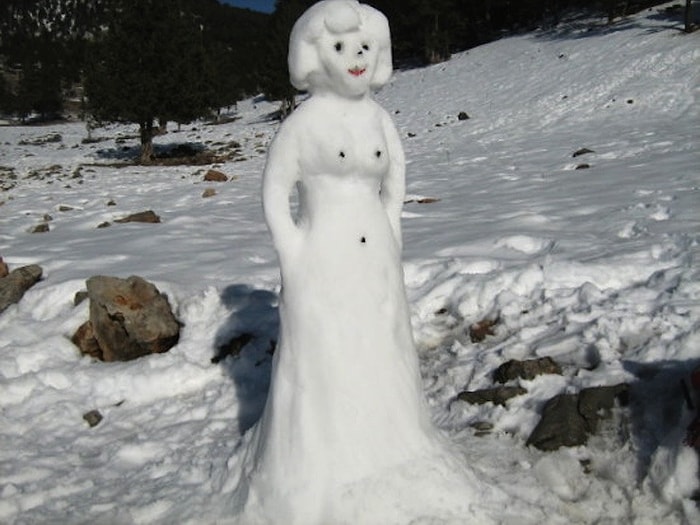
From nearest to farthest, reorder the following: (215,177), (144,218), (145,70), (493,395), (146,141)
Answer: (493,395) → (144,218) → (215,177) → (145,70) → (146,141)

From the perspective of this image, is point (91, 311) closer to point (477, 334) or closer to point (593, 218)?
point (477, 334)

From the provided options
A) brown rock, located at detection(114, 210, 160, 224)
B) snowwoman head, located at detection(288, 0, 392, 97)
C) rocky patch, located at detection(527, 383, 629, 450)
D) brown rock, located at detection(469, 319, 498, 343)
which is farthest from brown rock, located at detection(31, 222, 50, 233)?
rocky patch, located at detection(527, 383, 629, 450)

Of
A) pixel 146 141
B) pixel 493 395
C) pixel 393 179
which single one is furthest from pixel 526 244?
pixel 146 141

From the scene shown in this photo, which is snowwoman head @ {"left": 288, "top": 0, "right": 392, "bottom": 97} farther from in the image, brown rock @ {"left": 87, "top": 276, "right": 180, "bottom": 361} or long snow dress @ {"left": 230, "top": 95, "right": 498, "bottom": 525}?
brown rock @ {"left": 87, "top": 276, "right": 180, "bottom": 361}

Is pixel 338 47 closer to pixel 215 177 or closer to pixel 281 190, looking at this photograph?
pixel 281 190

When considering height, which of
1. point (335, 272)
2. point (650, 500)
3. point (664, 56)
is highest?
point (664, 56)

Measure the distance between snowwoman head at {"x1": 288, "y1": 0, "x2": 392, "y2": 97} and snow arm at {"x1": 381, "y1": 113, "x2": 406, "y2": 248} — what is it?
285 millimetres

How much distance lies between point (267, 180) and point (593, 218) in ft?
17.8

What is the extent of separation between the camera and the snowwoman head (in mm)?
2963

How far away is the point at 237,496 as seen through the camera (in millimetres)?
3232

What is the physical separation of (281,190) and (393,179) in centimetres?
65

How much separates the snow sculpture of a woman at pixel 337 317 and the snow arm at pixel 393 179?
0.13 meters

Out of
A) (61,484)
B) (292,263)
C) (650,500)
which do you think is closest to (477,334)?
(650,500)

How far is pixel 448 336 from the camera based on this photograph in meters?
5.05
